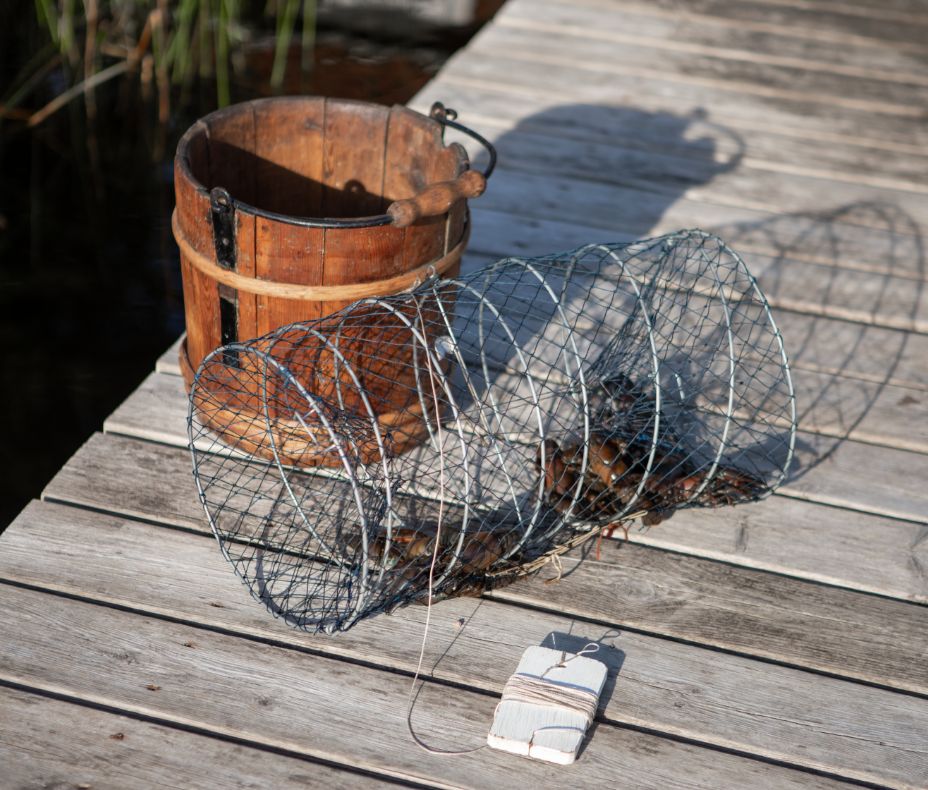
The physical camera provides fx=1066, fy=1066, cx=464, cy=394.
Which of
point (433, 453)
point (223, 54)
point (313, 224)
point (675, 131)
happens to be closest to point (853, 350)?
point (433, 453)

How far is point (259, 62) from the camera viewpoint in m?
5.39

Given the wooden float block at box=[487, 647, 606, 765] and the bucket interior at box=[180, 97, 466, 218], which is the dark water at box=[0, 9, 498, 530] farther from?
the wooden float block at box=[487, 647, 606, 765]

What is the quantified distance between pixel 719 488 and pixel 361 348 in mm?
830

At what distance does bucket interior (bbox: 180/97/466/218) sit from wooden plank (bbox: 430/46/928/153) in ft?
5.57

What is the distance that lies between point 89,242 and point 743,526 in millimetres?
2970

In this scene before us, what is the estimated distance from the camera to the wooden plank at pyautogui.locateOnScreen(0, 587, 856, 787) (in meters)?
1.79

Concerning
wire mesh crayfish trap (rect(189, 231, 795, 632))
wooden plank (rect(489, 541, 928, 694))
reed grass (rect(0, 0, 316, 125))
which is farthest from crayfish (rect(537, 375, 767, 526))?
reed grass (rect(0, 0, 316, 125))

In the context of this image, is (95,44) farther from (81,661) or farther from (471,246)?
(81,661)

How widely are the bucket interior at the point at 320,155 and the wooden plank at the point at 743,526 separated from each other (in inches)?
25.0

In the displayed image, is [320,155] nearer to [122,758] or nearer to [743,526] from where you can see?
[743,526]

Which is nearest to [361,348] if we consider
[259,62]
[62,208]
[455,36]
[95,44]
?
[62,208]

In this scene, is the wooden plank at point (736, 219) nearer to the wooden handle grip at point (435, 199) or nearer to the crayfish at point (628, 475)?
the crayfish at point (628, 475)

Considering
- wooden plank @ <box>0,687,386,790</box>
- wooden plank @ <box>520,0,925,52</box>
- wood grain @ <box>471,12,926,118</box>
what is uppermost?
wooden plank @ <box>520,0,925,52</box>

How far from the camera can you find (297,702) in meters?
1.86
